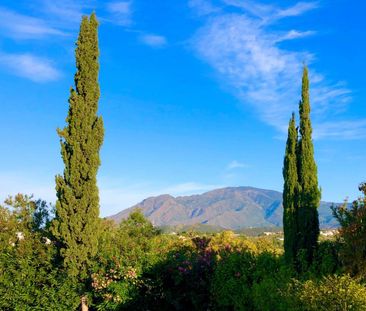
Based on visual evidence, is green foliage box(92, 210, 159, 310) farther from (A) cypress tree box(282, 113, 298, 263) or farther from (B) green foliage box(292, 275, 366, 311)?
(B) green foliage box(292, 275, 366, 311)

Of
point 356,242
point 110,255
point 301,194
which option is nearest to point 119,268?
point 110,255

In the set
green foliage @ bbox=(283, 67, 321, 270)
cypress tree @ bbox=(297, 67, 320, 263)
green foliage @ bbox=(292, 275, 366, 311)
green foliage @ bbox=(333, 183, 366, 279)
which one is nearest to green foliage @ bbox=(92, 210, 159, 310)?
green foliage @ bbox=(283, 67, 321, 270)

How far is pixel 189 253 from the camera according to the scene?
16.7m

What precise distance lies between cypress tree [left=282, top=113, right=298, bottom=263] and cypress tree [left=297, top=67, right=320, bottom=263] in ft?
0.61

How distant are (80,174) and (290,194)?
742cm

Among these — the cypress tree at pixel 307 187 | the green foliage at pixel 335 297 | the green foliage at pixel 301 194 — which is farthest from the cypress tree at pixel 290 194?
the green foliage at pixel 335 297

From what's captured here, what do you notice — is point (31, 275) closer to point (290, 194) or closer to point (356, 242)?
point (290, 194)

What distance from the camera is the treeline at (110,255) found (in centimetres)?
1441

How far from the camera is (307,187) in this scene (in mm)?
15000

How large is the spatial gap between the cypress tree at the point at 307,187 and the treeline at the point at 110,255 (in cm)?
3

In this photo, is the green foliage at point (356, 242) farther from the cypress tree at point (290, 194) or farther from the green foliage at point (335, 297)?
the cypress tree at point (290, 194)

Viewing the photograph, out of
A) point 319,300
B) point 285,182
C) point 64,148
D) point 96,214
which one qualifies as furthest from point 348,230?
point 64,148

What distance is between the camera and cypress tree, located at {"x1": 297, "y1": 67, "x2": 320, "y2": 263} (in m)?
14.5

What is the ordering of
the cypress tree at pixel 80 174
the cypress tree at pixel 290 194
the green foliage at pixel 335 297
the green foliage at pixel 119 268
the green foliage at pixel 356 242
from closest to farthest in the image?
the green foliage at pixel 335 297, the green foliage at pixel 356 242, the green foliage at pixel 119 268, the cypress tree at pixel 290 194, the cypress tree at pixel 80 174
